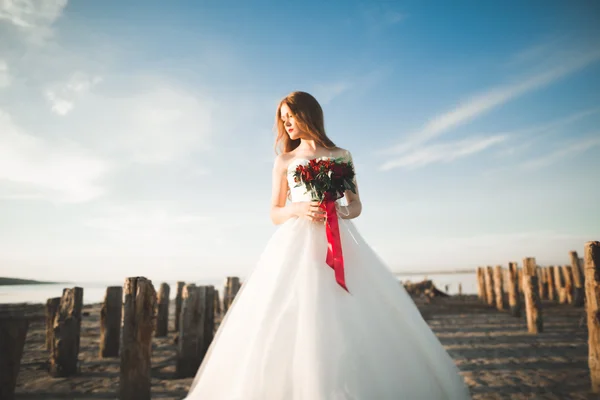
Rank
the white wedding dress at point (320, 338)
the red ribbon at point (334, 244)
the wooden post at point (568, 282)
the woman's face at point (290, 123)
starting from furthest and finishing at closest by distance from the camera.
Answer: the wooden post at point (568, 282) < the woman's face at point (290, 123) < the red ribbon at point (334, 244) < the white wedding dress at point (320, 338)

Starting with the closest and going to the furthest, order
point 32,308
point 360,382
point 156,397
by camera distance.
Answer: point 360,382 < point 32,308 < point 156,397

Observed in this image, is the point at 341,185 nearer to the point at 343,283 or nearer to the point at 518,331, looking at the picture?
the point at 343,283

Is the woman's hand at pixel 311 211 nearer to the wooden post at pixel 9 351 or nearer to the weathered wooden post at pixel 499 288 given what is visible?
the wooden post at pixel 9 351

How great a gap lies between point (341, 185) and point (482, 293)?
762 inches

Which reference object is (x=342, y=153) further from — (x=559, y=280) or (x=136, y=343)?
(x=559, y=280)

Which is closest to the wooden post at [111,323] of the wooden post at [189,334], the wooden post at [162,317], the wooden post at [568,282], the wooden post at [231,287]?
the wooden post at [189,334]

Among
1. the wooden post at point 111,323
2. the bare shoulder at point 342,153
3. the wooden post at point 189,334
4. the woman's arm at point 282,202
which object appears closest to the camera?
the woman's arm at point 282,202

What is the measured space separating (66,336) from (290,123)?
18.5ft

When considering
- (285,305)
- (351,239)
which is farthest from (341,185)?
(285,305)

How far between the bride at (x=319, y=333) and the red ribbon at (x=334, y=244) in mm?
68

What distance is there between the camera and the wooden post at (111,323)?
7270 millimetres

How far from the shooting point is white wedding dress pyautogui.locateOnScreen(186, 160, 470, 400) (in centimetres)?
248

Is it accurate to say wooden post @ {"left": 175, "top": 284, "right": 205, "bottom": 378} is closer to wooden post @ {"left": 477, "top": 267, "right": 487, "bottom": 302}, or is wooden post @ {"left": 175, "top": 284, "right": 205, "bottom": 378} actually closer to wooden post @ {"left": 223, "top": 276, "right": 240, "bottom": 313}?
wooden post @ {"left": 223, "top": 276, "right": 240, "bottom": 313}

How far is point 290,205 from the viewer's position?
11.3ft
